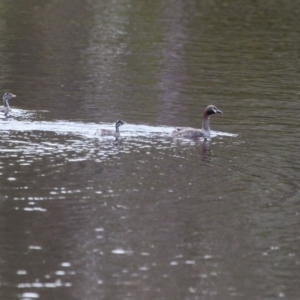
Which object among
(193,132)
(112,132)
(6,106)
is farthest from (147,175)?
(6,106)

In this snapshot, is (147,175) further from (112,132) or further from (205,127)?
(205,127)

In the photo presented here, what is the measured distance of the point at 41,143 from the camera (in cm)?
2311

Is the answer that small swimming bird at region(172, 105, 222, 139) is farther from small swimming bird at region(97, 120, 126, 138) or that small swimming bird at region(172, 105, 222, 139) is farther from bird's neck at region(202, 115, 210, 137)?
small swimming bird at region(97, 120, 126, 138)

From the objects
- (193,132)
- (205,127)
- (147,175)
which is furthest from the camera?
(205,127)

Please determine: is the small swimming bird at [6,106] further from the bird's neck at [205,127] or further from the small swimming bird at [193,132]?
the bird's neck at [205,127]

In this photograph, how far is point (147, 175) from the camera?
20297mm

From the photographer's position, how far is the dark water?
14.6 metres

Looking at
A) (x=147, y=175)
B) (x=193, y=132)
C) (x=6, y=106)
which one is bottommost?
(x=147, y=175)

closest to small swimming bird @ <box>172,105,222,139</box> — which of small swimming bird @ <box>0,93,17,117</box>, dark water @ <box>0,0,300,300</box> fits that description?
dark water @ <box>0,0,300,300</box>

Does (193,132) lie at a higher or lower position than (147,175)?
higher

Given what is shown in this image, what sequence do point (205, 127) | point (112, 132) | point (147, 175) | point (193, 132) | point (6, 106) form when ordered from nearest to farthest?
point (147, 175) → point (112, 132) → point (193, 132) → point (205, 127) → point (6, 106)

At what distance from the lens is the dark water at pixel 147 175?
14.6 meters

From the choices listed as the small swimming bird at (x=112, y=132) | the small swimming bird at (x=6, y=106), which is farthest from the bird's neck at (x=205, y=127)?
the small swimming bird at (x=6, y=106)

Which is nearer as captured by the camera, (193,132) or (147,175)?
(147,175)
